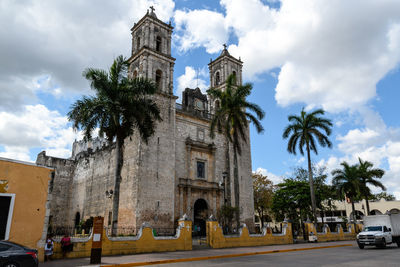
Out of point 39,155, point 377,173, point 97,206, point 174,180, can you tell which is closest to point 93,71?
point 174,180

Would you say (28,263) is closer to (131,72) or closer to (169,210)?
(169,210)

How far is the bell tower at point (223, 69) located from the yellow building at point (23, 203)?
22.0 meters

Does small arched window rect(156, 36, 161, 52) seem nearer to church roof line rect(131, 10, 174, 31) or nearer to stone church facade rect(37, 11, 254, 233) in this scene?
stone church facade rect(37, 11, 254, 233)

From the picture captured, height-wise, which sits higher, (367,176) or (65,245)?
(367,176)

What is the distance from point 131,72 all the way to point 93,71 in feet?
32.5

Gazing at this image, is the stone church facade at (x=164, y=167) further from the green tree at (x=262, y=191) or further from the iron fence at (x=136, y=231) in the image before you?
the green tree at (x=262, y=191)

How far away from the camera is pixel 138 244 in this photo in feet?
47.1

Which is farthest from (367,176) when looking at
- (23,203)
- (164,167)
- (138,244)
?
(23,203)

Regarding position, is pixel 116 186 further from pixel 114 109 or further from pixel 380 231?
pixel 380 231

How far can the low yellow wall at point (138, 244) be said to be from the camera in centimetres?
1252

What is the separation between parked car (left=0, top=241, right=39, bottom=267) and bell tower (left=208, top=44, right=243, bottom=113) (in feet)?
82.2

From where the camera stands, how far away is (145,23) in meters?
26.6

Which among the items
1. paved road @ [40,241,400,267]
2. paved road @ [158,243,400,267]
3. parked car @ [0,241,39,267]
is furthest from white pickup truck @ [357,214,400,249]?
parked car @ [0,241,39,267]

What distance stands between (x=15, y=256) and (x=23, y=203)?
11.9 feet
